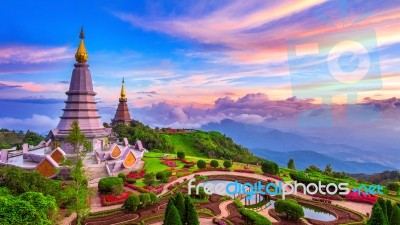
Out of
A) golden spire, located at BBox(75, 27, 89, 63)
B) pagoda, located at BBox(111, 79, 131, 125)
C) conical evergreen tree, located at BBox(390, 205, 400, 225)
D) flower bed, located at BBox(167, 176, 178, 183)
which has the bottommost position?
conical evergreen tree, located at BBox(390, 205, 400, 225)

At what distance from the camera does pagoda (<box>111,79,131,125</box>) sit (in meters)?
75.1

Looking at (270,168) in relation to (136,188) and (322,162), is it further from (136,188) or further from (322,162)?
(322,162)

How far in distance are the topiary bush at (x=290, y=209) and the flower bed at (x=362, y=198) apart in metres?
8.23

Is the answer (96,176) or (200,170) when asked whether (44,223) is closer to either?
(96,176)

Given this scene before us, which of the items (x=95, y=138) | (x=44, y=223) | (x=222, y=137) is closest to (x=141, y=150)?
(x=95, y=138)

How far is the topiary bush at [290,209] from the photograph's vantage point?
73.6ft

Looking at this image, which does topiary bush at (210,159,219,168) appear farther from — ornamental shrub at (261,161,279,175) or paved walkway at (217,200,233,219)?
paved walkway at (217,200,233,219)

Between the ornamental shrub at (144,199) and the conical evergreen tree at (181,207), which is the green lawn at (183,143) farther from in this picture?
the conical evergreen tree at (181,207)

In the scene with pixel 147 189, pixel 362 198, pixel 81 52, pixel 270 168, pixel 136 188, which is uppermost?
pixel 81 52

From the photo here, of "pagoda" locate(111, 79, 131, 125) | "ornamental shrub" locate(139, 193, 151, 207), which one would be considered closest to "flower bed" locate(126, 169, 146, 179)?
"ornamental shrub" locate(139, 193, 151, 207)

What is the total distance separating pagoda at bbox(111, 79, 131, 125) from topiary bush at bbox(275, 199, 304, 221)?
57442 mm

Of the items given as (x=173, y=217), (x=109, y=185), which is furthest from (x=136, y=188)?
(x=173, y=217)

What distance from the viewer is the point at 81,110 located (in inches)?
1543

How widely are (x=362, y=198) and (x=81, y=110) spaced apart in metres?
33.5
